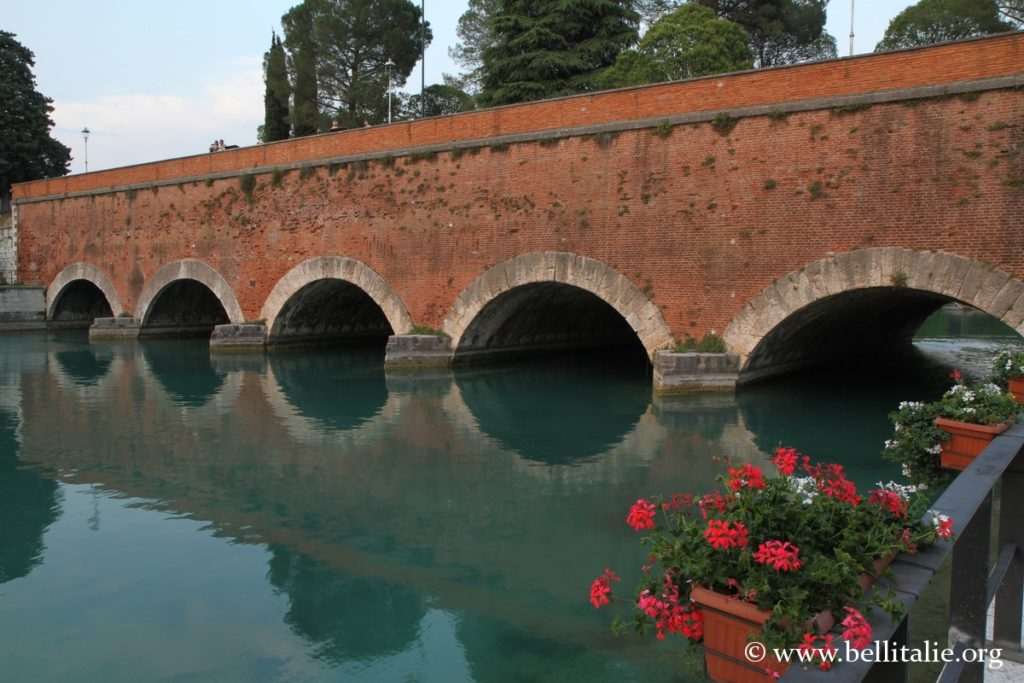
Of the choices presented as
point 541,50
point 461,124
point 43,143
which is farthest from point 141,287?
point 43,143

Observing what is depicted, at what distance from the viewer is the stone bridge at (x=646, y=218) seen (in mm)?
10391

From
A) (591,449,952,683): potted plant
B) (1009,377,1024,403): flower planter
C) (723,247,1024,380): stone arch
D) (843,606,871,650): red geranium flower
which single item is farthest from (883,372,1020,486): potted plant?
(723,247,1024,380): stone arch

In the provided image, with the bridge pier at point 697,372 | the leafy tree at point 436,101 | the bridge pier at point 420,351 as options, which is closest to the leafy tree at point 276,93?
the leafy tree at point 436,101

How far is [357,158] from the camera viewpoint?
17953 mm

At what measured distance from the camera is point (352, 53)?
3838cm

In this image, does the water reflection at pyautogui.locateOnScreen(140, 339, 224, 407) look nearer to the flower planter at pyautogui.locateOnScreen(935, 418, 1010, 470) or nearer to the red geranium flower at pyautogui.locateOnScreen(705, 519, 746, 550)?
the flower planter at pyautogui.locateOnScreen(935, 418, 1010, 470)

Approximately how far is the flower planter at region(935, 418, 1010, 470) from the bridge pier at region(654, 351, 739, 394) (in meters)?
6.54

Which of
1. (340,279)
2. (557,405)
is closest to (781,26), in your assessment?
(340,279)

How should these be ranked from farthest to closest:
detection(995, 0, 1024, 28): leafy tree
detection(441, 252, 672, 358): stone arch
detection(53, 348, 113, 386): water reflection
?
detection(995, 0, 1024, 28): leafy tree → detection(53, 348, 113, 386): water reflection → detection(441, 252, 672, 358): stone arch

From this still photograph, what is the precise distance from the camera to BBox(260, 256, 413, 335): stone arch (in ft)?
56.2

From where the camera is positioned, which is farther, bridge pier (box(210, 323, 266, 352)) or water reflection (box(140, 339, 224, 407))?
bridge pier (box(210, 323, 266, 352))

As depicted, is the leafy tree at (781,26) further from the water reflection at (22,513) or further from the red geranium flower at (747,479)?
the red geranium flower at (747,479)

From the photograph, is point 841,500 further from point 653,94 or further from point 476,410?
point 653,94

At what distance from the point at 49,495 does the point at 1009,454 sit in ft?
27.8
